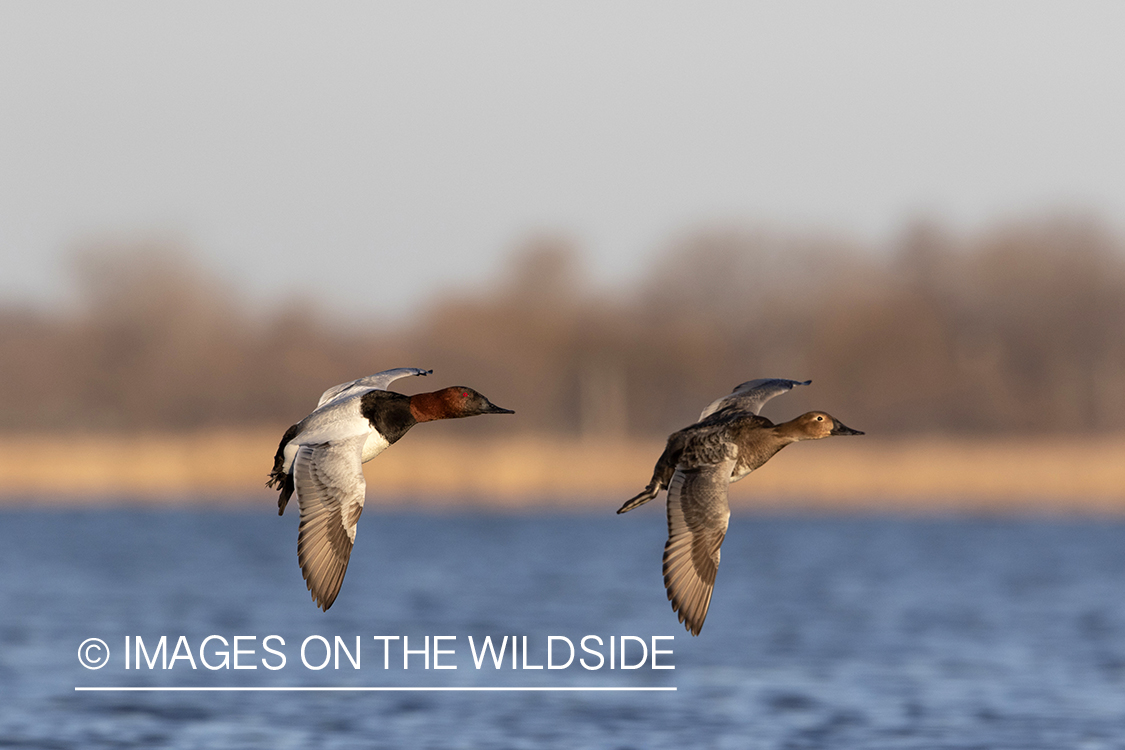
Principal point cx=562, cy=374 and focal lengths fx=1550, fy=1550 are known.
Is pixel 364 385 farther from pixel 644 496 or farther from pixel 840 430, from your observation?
pixel 840 430

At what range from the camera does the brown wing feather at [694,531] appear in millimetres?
4672

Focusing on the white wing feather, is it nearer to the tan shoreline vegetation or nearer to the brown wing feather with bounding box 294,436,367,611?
the brown wing feather with bounding box 294,436,367,611

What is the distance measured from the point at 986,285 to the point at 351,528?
181 feet

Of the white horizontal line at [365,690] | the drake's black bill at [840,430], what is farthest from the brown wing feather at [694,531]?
the white horizontal line at [365,690]

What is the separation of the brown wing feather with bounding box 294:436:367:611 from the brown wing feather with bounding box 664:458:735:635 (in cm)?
97

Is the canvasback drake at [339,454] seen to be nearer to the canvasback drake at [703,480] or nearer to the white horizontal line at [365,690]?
the canvasback drake at [703,480]

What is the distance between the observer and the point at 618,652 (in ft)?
70.5

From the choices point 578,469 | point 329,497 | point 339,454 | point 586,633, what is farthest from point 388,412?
point 578,469

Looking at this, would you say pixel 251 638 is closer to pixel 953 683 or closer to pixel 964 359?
pixel 953 683

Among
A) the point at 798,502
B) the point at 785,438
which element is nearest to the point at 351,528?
the point at 785,438

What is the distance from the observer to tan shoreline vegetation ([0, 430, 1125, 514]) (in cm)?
3372

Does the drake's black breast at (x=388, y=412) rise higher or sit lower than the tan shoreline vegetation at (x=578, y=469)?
lower

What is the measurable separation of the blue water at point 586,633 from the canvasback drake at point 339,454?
9627 mm

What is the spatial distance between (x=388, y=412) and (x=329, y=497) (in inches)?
14.1
